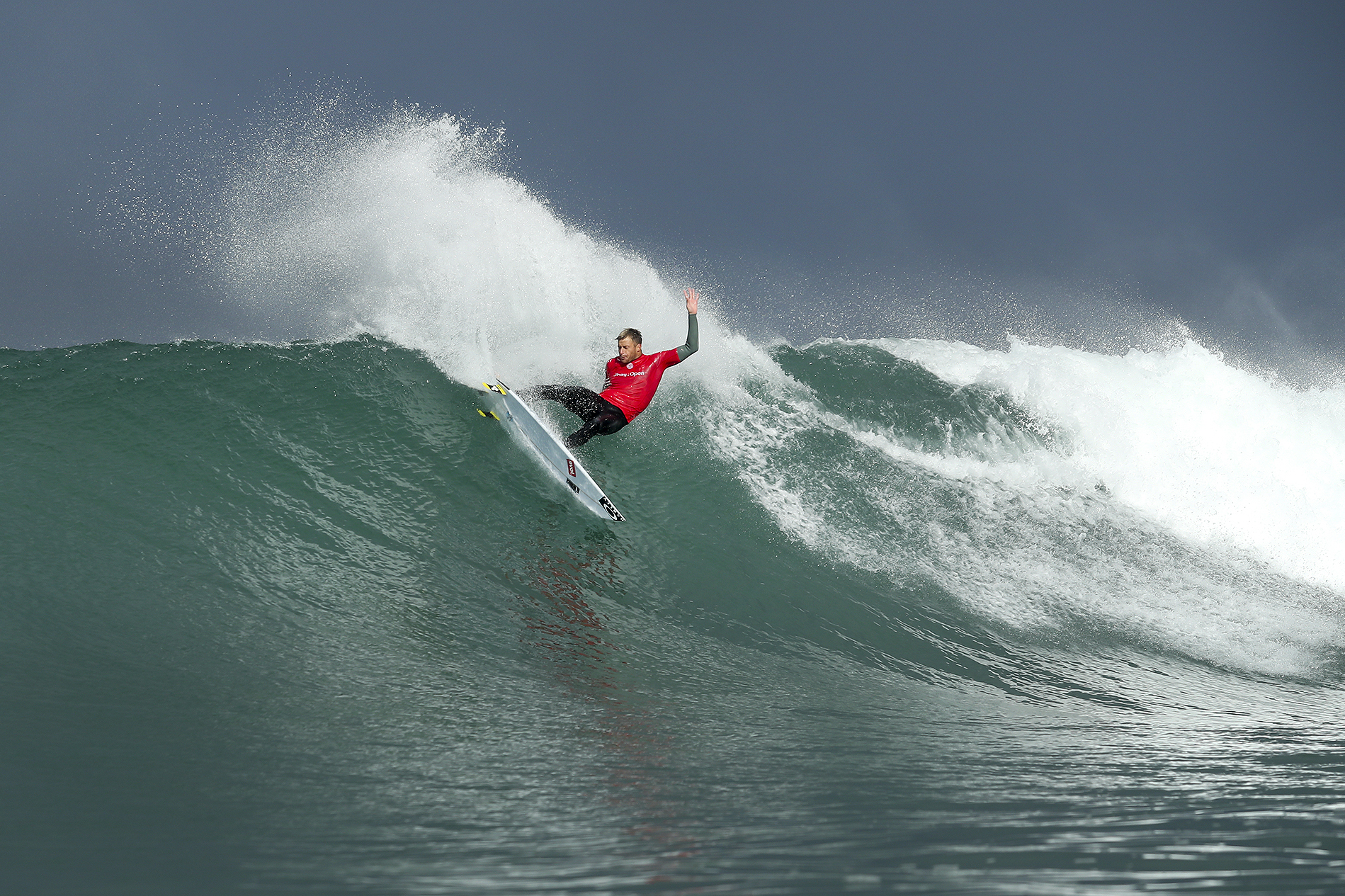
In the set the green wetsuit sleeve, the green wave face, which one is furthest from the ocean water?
the green wetsuit sleeve

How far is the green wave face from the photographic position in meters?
2.24

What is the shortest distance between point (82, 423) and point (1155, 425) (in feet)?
37.8

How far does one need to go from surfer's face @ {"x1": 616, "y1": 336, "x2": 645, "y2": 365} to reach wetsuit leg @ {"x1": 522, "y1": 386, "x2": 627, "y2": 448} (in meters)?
0.39

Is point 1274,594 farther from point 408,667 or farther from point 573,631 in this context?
point 408,667

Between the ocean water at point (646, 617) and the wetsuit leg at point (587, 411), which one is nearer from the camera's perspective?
the ocean water at point (646, 617)

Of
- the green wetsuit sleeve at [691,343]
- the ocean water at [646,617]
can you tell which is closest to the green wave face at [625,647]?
the ocean water at [646,617]

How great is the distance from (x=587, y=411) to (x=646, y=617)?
8.55 feet

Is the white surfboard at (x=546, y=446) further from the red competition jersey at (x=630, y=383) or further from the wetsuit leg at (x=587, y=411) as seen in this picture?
the red competition jersey at (x=630, y=383)

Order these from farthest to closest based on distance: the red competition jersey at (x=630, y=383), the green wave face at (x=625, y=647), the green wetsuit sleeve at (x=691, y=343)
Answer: the red competition jersey at (x=630, y=383), the green wetsuit sleeve at (x=691, y=343), the green wave face at (x=625, y=647)

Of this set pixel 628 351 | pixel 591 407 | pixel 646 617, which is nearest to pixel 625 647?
pixel 646 617

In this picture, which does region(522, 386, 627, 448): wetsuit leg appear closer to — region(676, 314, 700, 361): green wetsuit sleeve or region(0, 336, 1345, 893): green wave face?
region(0, 336, 1345, 893): green wave face

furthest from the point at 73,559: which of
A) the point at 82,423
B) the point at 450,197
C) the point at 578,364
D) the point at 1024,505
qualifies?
the point at 1024,505

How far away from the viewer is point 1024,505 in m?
7.80

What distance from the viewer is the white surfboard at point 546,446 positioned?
648 cm
